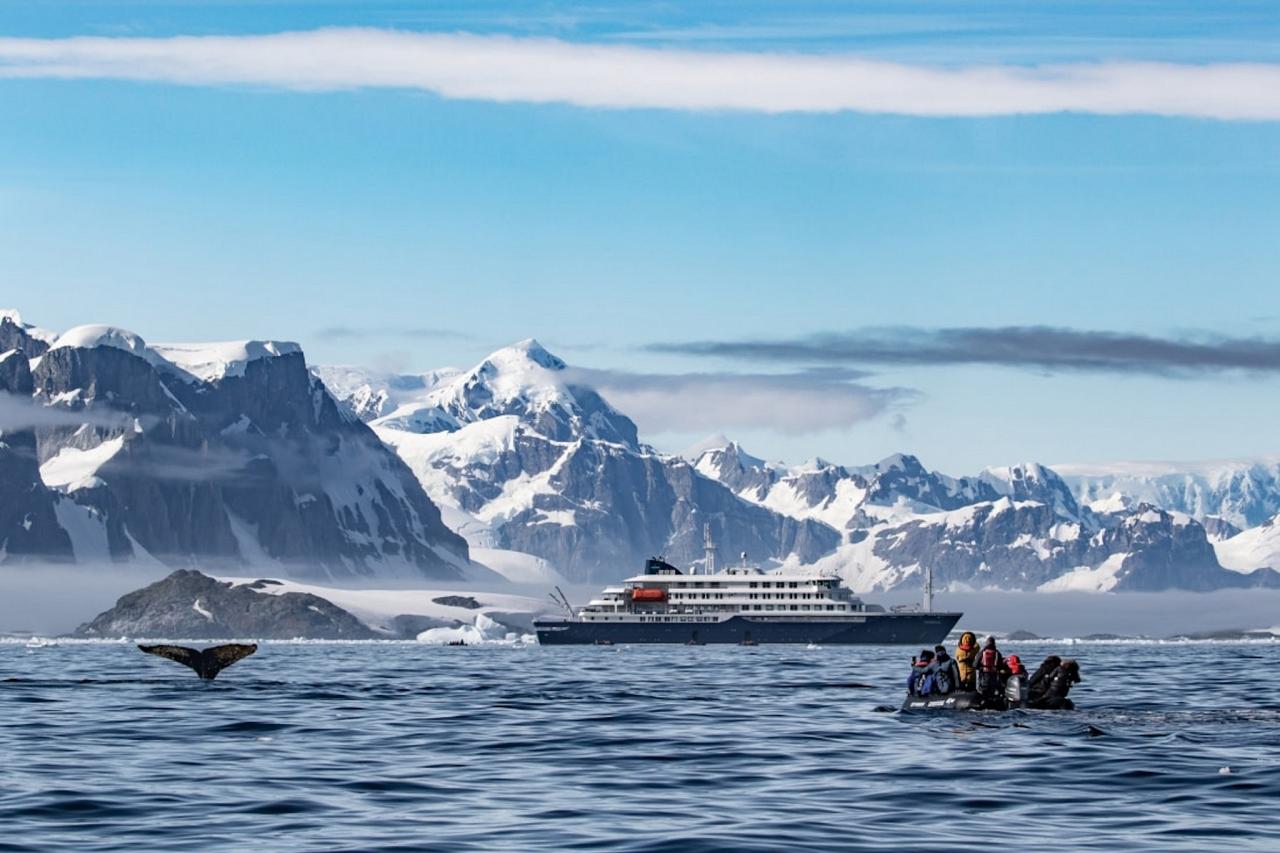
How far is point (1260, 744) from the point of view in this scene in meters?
66.1

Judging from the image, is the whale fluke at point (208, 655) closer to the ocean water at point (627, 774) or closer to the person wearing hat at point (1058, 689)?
the ocean water at point (627, 774)

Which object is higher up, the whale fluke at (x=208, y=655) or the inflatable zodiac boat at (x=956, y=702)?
the whale fluke at (x=208, y=655)

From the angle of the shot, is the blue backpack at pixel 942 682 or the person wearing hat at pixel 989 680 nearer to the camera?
the person wearing hat at pixel 989 680

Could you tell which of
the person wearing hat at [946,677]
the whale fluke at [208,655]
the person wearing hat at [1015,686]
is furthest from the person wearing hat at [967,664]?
the whale fluke at [208,655]

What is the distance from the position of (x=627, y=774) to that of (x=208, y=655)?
56.4 m

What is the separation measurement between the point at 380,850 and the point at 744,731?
35.8 metres

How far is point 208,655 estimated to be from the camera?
108 meters

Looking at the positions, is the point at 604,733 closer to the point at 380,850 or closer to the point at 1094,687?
the point at 380,850

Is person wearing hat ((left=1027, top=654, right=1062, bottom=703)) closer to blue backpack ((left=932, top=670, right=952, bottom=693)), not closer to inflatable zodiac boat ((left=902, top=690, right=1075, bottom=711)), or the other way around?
inflatable zodiac boat ((left=902, top=690, right=1075, bottom=711))

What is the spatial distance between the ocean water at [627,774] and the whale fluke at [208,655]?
2285 mm

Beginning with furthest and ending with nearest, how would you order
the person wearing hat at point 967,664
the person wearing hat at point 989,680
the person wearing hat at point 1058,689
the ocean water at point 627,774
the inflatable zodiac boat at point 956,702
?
the person wearing hat at point 1058,689 < the person wearing hat at point 967,664 < the inflatable zodiac boat at point 956,702 < the person wearing hat at point 989,680 < the ocean water at point 627,774

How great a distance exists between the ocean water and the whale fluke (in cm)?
229

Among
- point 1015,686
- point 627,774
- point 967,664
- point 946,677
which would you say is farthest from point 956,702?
point 627,774

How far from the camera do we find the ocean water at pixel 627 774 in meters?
42.8
